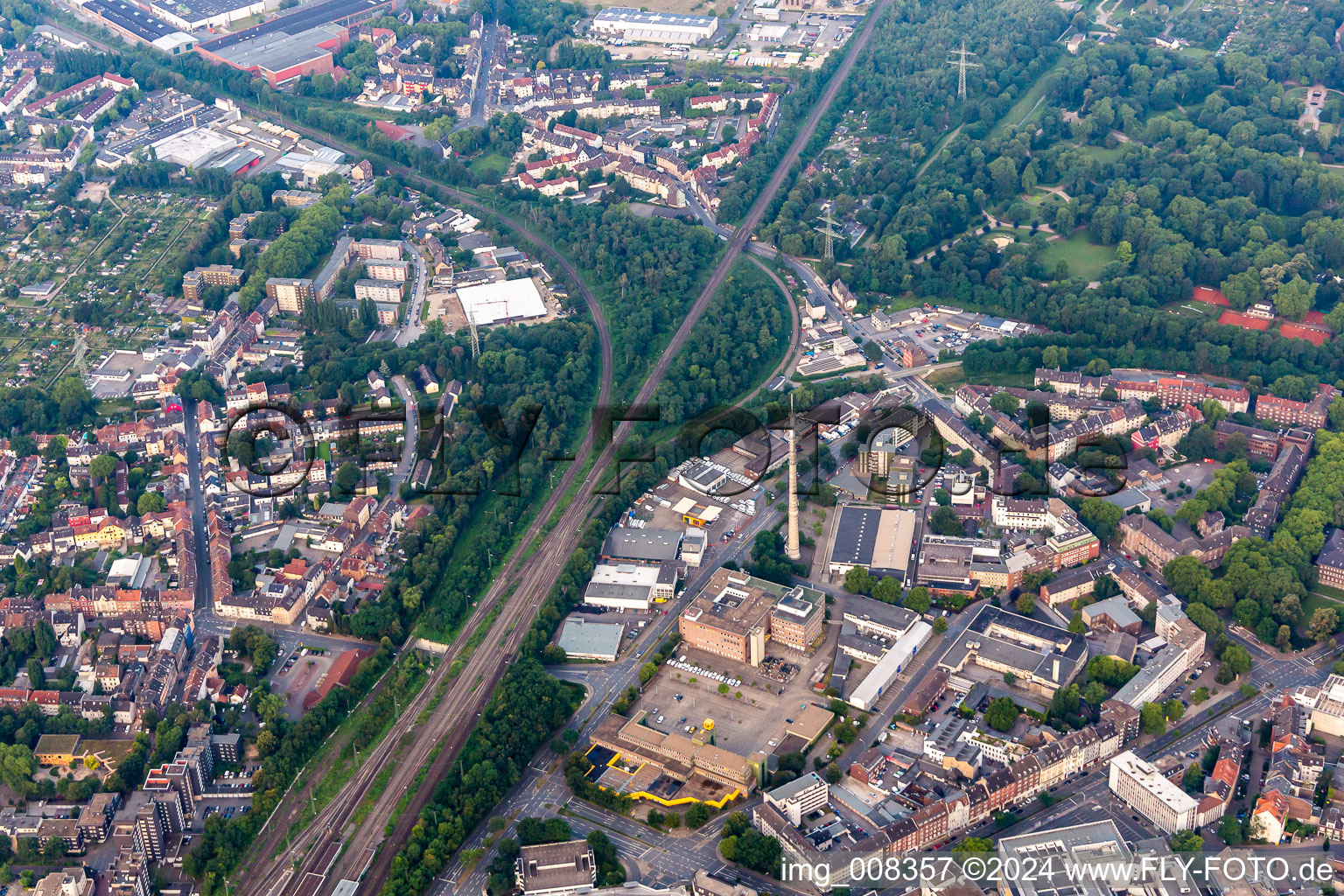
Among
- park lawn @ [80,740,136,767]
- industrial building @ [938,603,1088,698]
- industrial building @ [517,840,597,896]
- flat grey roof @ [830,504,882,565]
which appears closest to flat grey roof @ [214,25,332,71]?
flat grey roof @ [830,504,882,565]

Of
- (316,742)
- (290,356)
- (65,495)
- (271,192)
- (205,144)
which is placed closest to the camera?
(316,742)

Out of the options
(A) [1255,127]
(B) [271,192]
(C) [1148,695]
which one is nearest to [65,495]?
(B) [271,192]

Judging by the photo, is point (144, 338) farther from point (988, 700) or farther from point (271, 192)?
point (988, 700)

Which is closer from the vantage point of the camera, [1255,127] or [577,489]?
[577,489]

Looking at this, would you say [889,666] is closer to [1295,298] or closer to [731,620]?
[731,620]

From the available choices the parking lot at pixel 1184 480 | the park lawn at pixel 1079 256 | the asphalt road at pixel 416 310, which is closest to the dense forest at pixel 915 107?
the park lawn at pixel 1079 256

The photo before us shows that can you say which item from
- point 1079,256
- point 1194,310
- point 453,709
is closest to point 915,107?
point 1079,256
